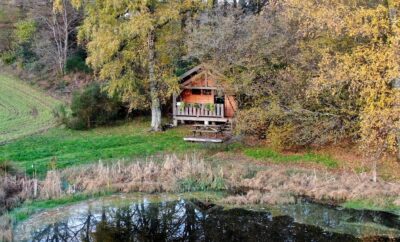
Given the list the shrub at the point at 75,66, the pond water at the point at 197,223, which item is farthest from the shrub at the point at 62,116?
the pond water at the point at 197,223

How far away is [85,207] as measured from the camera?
60.6 feet

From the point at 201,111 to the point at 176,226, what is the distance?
13289 millimetres

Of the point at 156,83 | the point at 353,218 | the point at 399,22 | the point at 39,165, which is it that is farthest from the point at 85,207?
the point at 399,22

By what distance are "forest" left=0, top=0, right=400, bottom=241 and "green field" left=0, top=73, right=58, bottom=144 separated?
0.31 m

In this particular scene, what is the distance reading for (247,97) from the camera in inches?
1001

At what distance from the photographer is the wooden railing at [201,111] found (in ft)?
96.5

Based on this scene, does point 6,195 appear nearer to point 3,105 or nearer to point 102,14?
point 102,14

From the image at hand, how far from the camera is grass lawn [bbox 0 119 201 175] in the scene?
22.8 meters

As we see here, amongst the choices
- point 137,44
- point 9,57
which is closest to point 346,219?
point 137,44

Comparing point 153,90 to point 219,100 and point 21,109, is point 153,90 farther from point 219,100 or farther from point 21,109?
point 21,109

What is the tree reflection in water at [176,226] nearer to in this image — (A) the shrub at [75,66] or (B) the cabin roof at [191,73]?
(B) the cabin roof at [191,73]

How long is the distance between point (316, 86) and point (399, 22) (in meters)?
3.71

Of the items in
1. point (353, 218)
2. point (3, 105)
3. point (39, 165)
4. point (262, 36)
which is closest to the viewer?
point (353, 218)

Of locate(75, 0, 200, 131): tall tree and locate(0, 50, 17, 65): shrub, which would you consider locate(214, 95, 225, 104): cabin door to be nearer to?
locate(75, 0, 200, 131): tall tree
